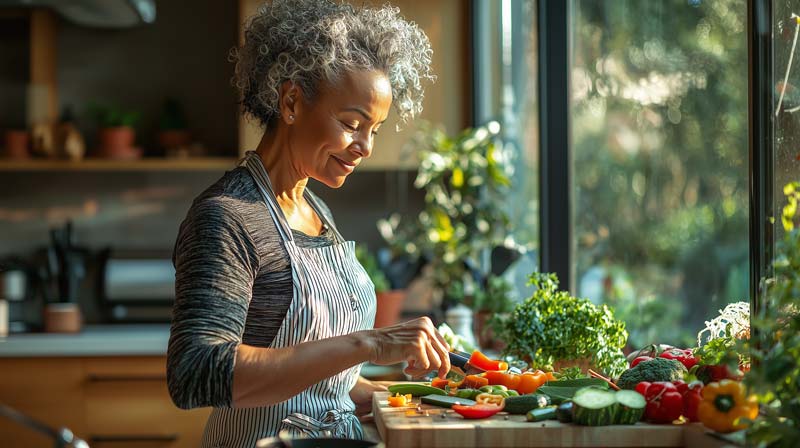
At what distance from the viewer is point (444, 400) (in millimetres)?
1482

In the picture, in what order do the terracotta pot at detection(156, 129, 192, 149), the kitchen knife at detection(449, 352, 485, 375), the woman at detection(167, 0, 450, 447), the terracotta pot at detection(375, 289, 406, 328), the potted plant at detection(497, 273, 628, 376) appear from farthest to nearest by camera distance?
the terracotta pot at detection(156, 129, 192, 149), the terracotta pot at detection(375, 289, 406, 328), the potted plant at detection(497, 273, 628, 376), the kitchen knife at detection(449, 352, 485, 375), the woman at detection(167, 0, 450, 447)

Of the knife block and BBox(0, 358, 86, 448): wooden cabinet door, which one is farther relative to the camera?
the knife block

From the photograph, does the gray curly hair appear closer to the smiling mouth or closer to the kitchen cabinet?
the smiling mouth

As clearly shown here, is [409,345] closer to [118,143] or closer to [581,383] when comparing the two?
[581,383]

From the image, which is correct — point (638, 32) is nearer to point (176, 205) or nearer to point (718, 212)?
point (718, 212)

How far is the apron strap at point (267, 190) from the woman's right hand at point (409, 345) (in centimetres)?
26

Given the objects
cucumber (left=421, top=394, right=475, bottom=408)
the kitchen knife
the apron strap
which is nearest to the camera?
cucumber (left=421, top=394, right=475, bottom=408)

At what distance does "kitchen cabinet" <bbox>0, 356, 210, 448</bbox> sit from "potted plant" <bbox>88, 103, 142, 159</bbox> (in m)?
0.84

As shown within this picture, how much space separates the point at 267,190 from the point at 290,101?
14 cm

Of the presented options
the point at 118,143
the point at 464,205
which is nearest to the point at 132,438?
the point at 118,143

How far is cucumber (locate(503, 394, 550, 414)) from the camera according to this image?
4.64 feet

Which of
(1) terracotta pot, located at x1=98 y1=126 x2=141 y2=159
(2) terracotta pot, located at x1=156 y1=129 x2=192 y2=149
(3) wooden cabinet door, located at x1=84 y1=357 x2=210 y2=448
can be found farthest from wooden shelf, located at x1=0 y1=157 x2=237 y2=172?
(3) wooden cabinet door, located at x1=84 y1=357 x2=210 y2=448

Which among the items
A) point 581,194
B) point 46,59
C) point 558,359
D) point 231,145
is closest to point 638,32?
point 581,194

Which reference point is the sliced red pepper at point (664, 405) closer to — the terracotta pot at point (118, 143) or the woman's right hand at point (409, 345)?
the woman's right hand at point (409, 345)
